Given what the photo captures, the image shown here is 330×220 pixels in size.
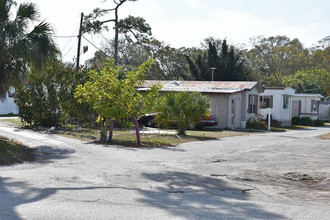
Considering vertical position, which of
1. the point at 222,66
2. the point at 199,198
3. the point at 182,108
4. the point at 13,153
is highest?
the point at 222,66

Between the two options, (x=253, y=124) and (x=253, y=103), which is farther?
(x=253, y=103)

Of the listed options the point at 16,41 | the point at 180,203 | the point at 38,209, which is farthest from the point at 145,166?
the point at 16,41

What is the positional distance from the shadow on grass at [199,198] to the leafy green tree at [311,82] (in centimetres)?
4769

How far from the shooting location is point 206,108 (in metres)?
21.6

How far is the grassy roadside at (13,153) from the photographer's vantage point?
38.4ft

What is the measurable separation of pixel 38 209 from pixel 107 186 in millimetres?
2279

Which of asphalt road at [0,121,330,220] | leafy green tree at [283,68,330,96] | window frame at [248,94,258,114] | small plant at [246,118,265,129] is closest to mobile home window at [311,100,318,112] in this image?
leafy green tree at [283,68,330,96]

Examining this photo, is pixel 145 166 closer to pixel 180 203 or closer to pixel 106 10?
pixel 180 203

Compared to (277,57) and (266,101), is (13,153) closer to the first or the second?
(266,101)

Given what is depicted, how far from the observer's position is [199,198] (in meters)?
7.86

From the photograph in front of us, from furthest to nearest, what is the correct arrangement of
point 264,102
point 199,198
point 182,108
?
point 264,102 → point 182,108 → point 199,198

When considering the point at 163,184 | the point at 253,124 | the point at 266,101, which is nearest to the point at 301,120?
the point at 266,101

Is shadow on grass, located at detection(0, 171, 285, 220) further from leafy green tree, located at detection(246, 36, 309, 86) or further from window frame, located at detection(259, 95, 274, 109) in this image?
leafy green tree, located at detection(246, 36, 309, 86)

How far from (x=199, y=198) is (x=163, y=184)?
1.47 metres
